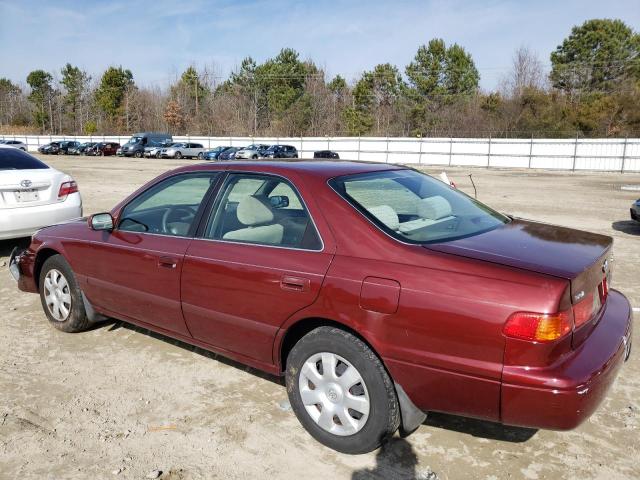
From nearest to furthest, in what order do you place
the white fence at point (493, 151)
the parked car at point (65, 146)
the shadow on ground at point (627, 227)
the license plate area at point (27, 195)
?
the license plate area at point (27, 195), the shadow on ground at point (627, 227), the white fence at point (493, 151), the parked car at point (65, 146)

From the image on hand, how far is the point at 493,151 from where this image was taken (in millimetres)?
39875

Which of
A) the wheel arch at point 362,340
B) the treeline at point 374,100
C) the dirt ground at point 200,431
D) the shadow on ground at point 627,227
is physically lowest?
the dirt ground at point 200,431

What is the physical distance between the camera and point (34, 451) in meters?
2.96

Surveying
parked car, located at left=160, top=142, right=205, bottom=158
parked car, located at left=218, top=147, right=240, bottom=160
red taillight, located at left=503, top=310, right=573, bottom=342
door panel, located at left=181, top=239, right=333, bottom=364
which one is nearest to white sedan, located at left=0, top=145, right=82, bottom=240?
door panel, located at left=181, top=239, right=333, bottom=364

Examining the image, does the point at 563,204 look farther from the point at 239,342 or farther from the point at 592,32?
the point at 592,32

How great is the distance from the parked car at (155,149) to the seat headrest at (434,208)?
44.7 m

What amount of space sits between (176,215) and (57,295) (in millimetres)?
1482

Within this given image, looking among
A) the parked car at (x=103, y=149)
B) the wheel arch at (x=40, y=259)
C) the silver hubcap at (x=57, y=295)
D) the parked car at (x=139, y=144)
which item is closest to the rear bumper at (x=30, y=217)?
the wheel arch at (x=40, y=259)

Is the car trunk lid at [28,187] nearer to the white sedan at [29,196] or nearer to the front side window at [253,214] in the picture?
the white sedan at [29,196]

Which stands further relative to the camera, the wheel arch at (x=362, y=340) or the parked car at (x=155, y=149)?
the parked car at (x=155, y=149)

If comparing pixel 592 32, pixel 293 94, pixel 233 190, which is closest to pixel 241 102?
pixel 293 94

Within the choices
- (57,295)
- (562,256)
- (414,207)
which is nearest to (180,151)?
(57,295)

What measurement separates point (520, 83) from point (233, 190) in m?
59.3

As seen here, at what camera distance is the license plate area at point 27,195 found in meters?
6.93
